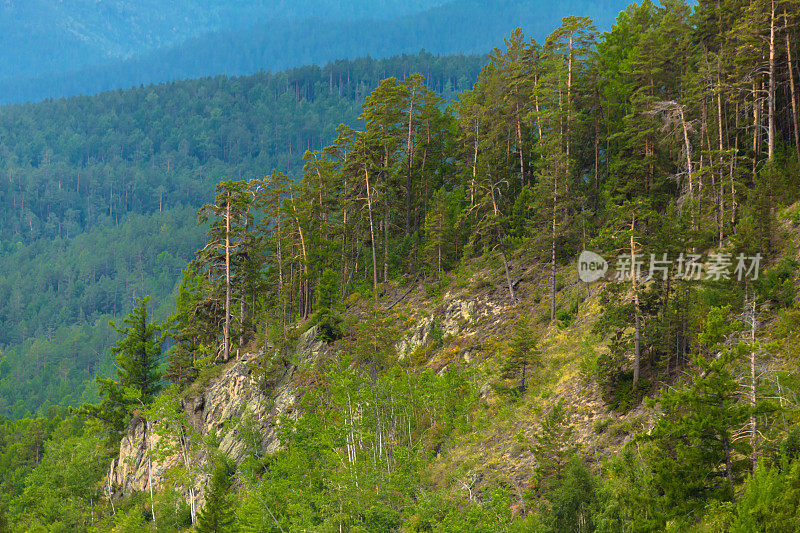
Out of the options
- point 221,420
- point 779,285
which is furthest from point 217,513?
point 779,285

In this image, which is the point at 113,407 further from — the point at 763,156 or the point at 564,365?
the point at 763,156

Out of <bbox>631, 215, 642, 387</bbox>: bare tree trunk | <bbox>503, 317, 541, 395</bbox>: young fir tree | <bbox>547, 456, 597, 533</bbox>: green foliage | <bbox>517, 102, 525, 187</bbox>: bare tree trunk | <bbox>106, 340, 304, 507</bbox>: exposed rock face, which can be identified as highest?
<bbox>517, 102, 525, 187</bbox>: bare tree trunk

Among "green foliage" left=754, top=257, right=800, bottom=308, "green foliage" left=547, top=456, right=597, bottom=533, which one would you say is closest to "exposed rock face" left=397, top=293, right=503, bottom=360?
"green foliage" left=754, top=257, right=800, bottom=308

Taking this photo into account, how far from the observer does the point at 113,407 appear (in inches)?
1907

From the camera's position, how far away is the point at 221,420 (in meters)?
39.9

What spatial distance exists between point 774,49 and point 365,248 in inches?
1261

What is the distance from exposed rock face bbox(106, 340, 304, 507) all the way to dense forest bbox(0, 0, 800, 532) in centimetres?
87

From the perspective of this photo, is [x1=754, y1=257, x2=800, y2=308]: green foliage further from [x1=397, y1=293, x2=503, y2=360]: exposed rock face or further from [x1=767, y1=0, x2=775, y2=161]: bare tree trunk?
[x1=397, y1=293, x2=503, y2=360]: exposed rock face

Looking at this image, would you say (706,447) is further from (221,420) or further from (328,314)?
(221,420)

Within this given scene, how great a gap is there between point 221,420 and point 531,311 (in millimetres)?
22755

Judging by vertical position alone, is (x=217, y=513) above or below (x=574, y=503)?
below

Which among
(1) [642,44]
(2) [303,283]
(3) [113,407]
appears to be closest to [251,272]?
(2) [303,283]

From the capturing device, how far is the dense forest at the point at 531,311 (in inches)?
596

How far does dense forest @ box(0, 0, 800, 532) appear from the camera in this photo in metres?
15.1
